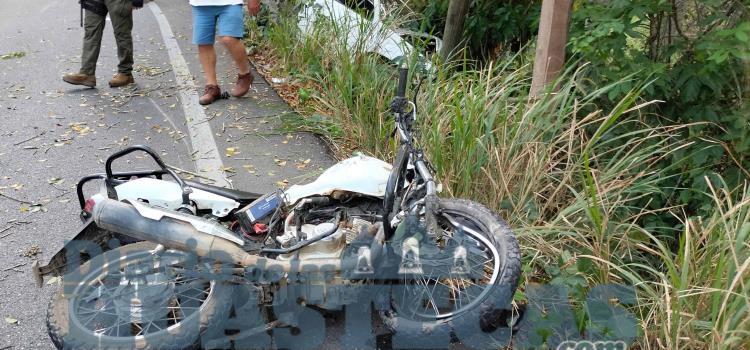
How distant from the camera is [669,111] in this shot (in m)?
4.57

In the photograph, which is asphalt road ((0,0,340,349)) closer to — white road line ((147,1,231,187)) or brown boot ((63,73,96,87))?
white road line ((147,1,231,187))

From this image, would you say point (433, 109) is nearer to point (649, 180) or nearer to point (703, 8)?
point (649, 180)

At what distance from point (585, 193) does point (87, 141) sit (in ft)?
14.9

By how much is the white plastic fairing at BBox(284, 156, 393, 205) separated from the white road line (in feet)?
5.69

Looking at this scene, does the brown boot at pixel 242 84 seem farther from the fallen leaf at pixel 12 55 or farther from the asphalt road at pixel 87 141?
the fallen leaf at pixel 12 55

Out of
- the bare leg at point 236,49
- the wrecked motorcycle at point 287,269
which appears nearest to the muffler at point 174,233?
the wrecked motorcycle at point 287,269

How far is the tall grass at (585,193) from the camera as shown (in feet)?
9.16

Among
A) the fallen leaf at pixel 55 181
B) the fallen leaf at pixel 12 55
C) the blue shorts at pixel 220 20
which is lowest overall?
the fallen leaf at pixel 55 181

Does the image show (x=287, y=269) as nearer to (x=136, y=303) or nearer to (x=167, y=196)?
(x=136, y=303)

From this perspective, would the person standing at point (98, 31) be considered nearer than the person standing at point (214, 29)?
No

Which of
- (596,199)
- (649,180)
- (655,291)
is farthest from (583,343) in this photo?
(649,180)

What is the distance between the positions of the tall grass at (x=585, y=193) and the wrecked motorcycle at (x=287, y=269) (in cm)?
54

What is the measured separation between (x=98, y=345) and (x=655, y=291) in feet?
8.91

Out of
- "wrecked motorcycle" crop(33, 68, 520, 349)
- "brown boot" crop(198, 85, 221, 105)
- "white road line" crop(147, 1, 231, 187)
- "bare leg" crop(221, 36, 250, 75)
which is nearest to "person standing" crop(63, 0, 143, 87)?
"white road line" crop(147, 1, 231, 187)
